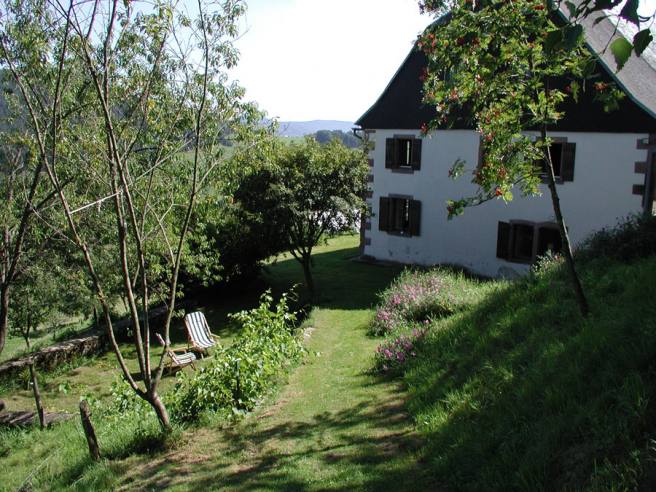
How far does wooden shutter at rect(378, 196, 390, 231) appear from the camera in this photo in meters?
19.5

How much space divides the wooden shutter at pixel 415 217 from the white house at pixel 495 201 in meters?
0.03

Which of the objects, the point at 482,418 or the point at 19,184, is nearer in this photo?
the point at 482,418

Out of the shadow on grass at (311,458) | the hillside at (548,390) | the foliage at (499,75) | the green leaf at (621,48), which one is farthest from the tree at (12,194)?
the green leaf at (621,48)

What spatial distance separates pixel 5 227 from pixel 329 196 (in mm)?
8891

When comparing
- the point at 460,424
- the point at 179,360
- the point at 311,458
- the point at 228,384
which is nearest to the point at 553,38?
the point at 460,424

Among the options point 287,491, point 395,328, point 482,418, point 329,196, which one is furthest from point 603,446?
point 329,196

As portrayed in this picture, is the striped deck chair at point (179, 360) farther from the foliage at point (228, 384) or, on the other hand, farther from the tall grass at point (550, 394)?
the tall grass at point (550, 394)

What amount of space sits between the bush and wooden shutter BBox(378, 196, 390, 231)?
10.9m

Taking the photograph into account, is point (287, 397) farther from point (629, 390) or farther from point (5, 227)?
point (5, 227)

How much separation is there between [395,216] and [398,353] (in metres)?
12.1

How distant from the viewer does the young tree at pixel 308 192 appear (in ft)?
50.9

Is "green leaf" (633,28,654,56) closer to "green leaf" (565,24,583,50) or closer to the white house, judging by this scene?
"green leaf" (565,24,583,50)

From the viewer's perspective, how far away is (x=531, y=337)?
18.8 feet

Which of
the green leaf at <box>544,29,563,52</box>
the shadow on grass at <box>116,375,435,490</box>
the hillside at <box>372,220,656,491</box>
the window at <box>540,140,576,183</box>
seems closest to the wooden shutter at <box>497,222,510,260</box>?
the window at <box>540,140,576,183</box>
